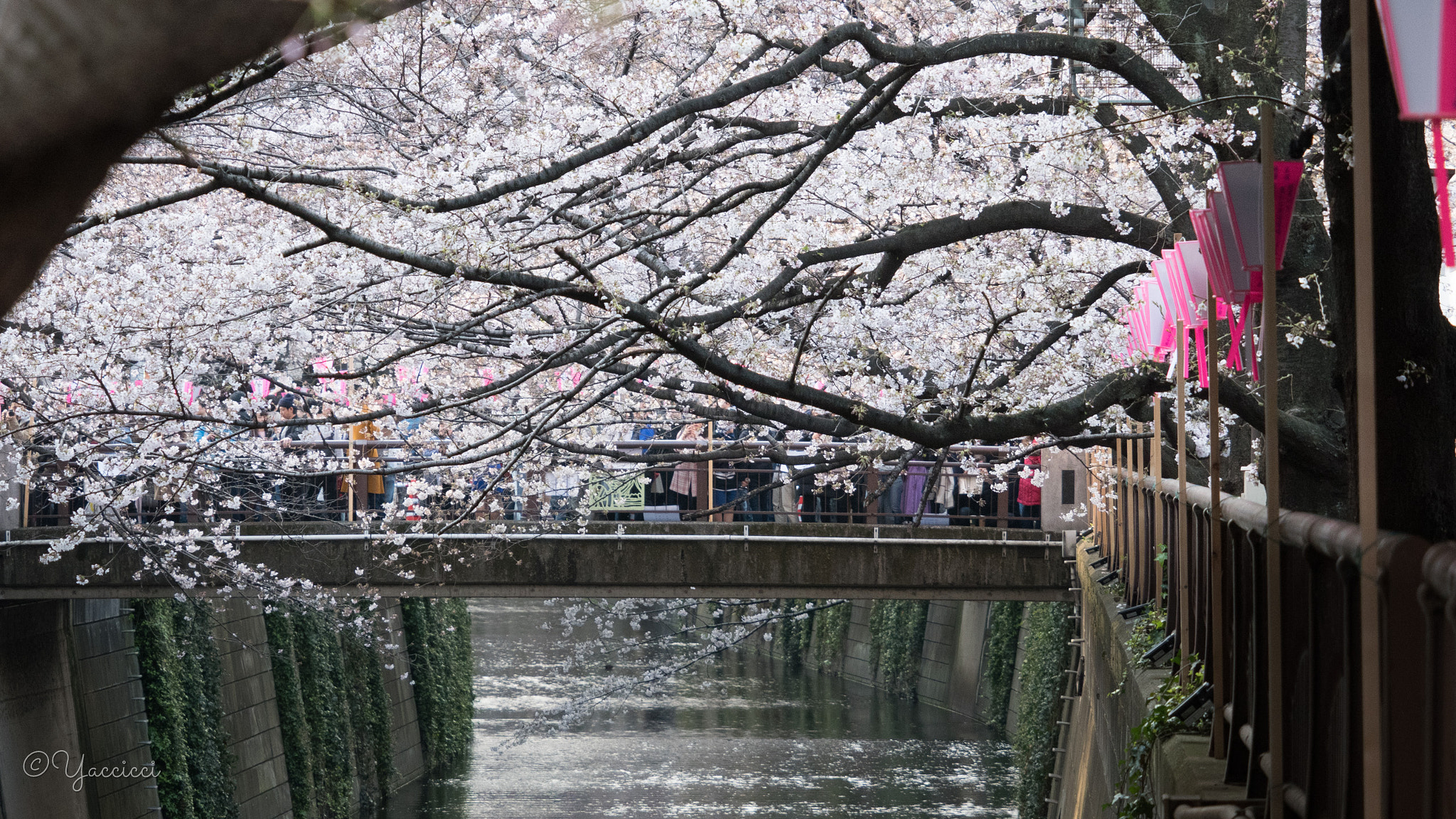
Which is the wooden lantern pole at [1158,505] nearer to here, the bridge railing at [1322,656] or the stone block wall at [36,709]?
the bridge railing at [1322,656]

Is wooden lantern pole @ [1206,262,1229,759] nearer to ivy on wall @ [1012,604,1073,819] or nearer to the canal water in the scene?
ivy on wall @ [1012,604,1073,819]

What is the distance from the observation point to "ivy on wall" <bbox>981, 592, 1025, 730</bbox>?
63.2 feet

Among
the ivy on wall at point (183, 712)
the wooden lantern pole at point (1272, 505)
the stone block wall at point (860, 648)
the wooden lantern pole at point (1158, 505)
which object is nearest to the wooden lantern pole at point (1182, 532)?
the wooden lantern pole at point (1158, 505)

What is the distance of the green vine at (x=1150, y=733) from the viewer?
4.27 m

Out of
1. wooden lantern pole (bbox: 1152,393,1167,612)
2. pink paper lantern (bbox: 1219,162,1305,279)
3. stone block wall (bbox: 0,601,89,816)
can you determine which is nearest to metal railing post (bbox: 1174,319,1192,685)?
pink paper lantern (bbox: 1219,162,1305,279)

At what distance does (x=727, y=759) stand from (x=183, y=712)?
786 cm

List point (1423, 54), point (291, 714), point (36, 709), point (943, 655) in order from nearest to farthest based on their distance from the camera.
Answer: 1. point (1423, 54)
2. point (36, 709)
3. point (291, 714)
4. point (943, 655)

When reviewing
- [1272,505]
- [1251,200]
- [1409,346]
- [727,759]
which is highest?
[1251,200]

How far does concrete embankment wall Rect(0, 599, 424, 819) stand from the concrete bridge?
91 cm

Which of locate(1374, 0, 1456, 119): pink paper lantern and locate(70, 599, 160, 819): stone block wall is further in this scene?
locate(70, 599, 160, 819): stone block wall

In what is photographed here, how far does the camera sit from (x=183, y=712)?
1349cm

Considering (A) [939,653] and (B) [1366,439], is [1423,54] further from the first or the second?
(A) [939,653]

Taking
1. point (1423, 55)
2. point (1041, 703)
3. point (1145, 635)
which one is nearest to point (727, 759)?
point (1041, 703)

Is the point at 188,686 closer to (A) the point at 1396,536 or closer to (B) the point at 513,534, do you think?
(B) the point at 513,534
